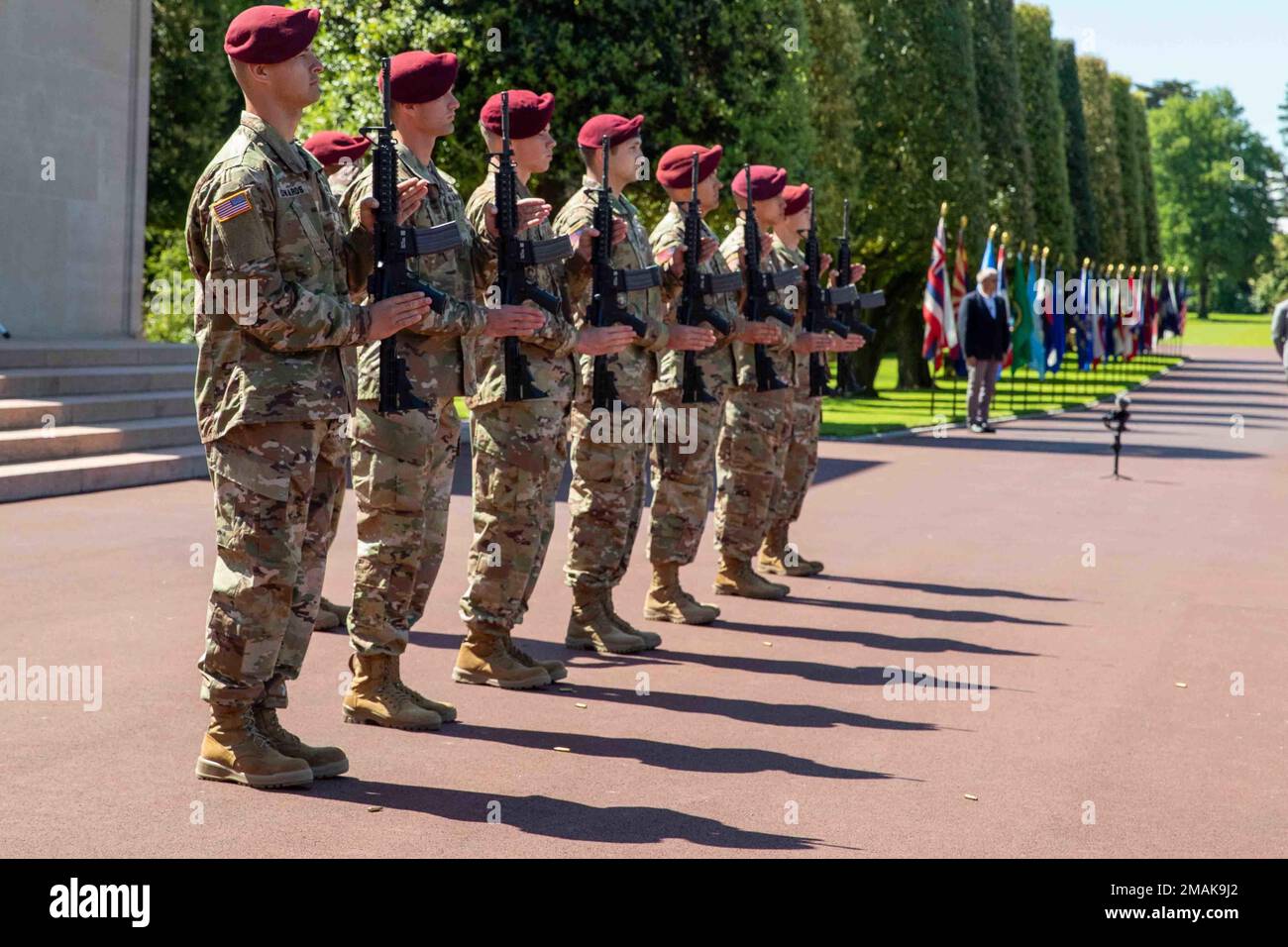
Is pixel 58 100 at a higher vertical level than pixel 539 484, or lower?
higher

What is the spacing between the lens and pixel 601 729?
21.9 ft

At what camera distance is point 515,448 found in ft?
23.2

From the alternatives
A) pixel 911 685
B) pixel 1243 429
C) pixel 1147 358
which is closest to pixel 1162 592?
pixel 911 685

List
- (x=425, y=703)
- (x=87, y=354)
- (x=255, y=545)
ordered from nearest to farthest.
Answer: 1. (x=255, y=545)
2. (x=425, y=703)
3. (x=87, y=354)

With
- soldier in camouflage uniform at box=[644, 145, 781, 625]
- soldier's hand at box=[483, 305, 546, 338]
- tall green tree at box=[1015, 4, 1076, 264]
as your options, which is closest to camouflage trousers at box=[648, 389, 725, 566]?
soldier in camouflage uniform at box=[644, 145, 781, 625]

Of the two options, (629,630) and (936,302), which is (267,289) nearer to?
(629,630)

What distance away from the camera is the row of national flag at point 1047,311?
82.1 feet

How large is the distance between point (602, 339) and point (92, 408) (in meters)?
8.68

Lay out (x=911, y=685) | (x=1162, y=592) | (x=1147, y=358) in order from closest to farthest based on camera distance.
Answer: (x=911, y=685) < (x=1162, y=592) < (x=1147, y=358)

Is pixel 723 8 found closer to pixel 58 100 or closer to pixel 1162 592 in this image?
pixel 58 100

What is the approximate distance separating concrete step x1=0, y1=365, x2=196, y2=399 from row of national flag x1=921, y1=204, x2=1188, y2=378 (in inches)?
462

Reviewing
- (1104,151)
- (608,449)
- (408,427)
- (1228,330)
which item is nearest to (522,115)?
(608,449)

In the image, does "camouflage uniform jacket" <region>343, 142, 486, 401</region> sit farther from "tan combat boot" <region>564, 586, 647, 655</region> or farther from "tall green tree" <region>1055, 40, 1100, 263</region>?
"tall green tree" <region>1055, 40, 1100, 263</region>
